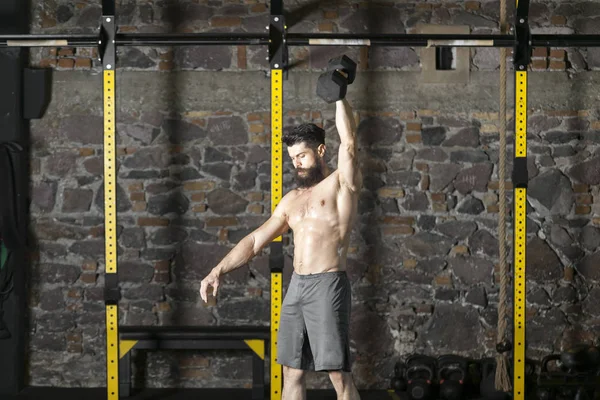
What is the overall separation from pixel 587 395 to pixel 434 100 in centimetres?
222

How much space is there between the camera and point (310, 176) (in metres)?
4.36

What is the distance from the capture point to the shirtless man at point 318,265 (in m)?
4.16

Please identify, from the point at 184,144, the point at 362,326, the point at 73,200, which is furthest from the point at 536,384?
the point at 73,200

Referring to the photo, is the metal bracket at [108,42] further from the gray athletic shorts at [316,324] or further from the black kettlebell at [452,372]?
the black kettlebell at [452,372]

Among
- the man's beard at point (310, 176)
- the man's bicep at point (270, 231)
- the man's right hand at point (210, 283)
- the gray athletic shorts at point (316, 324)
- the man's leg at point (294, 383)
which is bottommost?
the man's leg at point (294, 383)

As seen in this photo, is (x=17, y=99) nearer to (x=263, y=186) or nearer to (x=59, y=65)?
(x=59, y=65)

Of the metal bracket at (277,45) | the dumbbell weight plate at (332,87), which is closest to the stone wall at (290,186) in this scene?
the metal bracket at (277,45)

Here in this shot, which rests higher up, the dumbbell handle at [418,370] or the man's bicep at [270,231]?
the man's bicep at [270,231]

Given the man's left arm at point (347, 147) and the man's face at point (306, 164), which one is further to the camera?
the man's face at point (306, 164)

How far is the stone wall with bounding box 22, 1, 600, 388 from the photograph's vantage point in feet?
19.0

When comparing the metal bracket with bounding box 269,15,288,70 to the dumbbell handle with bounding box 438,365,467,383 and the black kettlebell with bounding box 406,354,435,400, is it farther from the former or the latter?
the dumbbell handle with bounding box 438,365,467,383

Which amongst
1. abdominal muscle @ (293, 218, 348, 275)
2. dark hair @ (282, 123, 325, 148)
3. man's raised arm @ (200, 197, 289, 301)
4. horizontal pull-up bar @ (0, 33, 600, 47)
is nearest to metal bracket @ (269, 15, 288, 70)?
horizontal pull-up bar @ (0, 33, 600, 47)

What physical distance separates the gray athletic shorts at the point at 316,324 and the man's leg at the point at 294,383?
49mm

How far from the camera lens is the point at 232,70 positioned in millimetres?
5801
